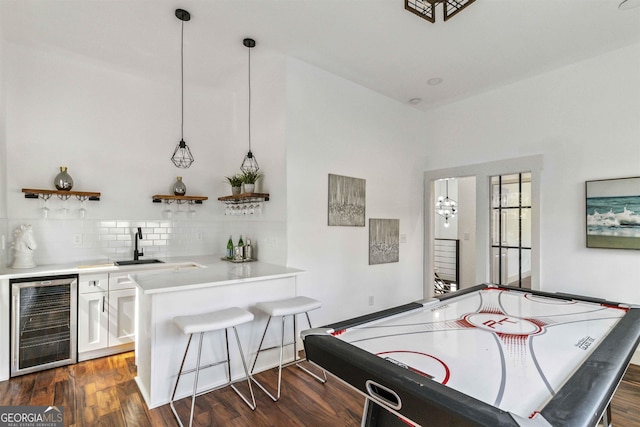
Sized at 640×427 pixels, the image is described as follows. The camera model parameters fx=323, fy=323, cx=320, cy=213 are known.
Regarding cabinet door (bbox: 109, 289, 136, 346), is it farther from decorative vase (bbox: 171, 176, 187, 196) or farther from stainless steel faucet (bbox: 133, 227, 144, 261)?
decorative vase (bbox: 171, 176, 187, 196)

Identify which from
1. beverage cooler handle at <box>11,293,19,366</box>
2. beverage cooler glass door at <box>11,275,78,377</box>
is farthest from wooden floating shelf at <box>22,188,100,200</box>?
beverage cooler handle at <box>11,293,19,366</box>

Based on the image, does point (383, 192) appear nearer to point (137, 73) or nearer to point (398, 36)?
point (398, 36)

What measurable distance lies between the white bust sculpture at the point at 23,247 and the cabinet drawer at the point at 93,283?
0.50m

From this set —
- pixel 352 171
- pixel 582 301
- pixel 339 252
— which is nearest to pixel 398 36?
pixel 352 171

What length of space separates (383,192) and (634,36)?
2687mm

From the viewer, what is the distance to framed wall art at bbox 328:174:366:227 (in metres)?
3.57

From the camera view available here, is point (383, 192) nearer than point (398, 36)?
No

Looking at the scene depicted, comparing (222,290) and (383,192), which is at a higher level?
(383,192)

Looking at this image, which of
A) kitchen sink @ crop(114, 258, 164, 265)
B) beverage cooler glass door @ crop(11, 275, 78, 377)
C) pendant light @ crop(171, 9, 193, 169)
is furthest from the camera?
kitchen sink @ crop(114, 258, 164, 265)

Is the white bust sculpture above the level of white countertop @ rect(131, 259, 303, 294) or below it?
above

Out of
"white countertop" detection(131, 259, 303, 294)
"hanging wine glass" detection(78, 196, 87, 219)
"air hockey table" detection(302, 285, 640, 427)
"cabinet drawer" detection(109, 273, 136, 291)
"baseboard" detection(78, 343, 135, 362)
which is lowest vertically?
"baseboard" detection(78, 343, 135, 362)

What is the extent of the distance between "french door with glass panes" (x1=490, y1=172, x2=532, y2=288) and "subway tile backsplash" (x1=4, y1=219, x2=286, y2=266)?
2658 mm

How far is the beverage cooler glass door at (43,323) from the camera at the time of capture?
264 centimetres

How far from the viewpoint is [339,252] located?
364 centimetres
